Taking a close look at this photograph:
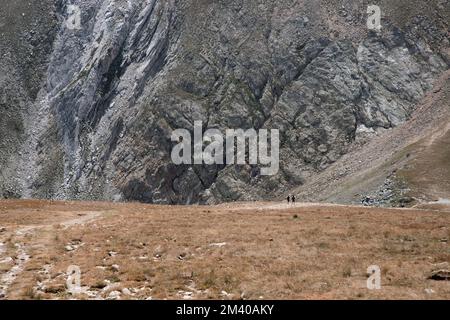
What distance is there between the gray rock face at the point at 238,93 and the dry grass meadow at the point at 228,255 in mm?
55257

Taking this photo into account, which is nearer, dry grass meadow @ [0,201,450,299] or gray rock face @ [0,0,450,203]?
dry grass meadow @ [0,201,450,299]

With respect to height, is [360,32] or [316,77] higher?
[360,32]

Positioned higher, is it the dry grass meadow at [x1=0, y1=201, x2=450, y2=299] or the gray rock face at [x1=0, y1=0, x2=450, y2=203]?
the gray rock face at [x1=0, y1=0, x2=450, y2=203]

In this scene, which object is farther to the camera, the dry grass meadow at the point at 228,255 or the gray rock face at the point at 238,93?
the gray rock face at the point at 238,93

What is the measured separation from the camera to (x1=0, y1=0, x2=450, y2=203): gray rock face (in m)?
97.7

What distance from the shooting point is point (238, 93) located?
10581cm

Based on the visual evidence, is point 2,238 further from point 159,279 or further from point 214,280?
point 214,280

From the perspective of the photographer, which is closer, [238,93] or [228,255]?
[228,255]

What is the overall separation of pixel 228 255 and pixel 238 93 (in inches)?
3133

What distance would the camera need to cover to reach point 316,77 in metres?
104

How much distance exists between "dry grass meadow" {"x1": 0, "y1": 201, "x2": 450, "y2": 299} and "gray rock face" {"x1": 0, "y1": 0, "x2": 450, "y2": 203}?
55257mm

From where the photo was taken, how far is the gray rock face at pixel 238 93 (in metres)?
97.7

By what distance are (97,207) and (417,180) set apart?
36.1 meters
